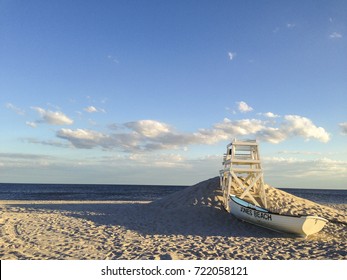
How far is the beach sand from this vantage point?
10430mm

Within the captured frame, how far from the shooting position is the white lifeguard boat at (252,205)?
1304 centimetres

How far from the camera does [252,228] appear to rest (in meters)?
15.0

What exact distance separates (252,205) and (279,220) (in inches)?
98.9

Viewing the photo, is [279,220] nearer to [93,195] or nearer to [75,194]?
[93,195]

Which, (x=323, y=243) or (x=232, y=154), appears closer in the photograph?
(x=323, y=243)

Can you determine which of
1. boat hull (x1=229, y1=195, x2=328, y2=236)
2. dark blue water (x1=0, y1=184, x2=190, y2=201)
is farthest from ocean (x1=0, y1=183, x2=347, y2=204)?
boat hull (x1=229, y1=195, x2=328, y2=236)

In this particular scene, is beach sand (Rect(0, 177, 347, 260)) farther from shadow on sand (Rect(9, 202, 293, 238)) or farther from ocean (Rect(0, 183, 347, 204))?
ocean (Rect(0, 183, 347, 204))

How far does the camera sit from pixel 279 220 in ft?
44.9

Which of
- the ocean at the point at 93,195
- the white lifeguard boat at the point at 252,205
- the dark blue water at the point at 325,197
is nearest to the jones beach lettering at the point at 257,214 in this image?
the white lifeguard boat at the point at 252,205

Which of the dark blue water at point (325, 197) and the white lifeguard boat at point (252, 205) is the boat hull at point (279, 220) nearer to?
the white lifeguard boat at point (252, 205)

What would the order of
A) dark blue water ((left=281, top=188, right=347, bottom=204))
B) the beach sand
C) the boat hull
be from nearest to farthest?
the beach sand → the boat hull → dark blue water ((left=281, top=188, right=347, bottom=204))
